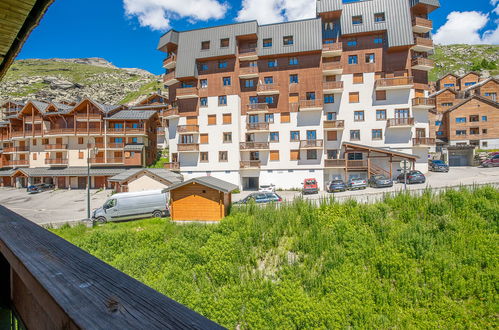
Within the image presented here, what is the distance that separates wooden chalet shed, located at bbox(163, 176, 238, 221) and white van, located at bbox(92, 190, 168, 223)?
2271mm

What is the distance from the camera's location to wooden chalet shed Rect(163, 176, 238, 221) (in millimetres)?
20344

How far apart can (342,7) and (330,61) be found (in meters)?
7.58

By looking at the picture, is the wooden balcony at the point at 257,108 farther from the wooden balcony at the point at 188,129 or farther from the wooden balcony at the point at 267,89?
the wooden balcony at the point at 188,129

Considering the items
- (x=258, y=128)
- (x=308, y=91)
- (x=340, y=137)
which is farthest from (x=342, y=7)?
(x=258, y=128)

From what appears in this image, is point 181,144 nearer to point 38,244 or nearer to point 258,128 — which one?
point 258,128

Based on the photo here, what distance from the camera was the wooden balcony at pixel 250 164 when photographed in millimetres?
35781

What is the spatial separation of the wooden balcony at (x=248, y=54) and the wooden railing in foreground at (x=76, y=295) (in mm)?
38058

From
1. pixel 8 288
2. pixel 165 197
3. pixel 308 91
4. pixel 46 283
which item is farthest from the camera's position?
pixel 308 91

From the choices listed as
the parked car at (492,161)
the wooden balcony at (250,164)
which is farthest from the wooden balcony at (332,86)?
the parked car at (492,161)

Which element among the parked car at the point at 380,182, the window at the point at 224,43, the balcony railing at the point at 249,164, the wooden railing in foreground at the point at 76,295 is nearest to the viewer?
the wooden railing in foreground at the point at 76,295

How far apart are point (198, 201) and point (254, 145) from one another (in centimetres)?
1678

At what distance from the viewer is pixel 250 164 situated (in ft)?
118

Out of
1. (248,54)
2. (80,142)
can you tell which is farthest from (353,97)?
(80,142)

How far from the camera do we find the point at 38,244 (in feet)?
4.90
